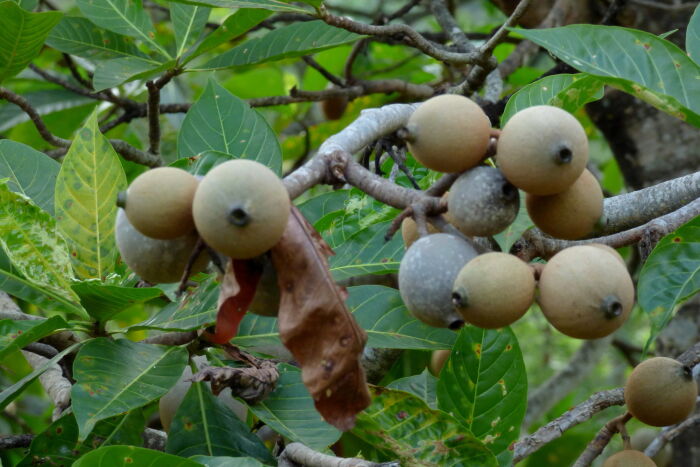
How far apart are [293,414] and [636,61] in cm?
84

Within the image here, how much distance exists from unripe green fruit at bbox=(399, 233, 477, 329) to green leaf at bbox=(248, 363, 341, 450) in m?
0.60

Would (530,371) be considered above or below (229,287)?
below

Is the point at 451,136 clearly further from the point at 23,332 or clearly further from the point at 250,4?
the point at 250,4

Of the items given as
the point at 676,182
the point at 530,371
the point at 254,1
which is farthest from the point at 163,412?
the point at 530,371

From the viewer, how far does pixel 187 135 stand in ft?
5.42

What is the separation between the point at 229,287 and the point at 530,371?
17.5 feet

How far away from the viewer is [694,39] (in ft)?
4.79

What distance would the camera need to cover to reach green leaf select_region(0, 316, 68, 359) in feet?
4.53

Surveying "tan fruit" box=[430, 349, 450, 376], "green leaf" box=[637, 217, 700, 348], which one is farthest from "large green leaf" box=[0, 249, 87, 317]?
"green leaf" box=[637, 217, 700, 348]

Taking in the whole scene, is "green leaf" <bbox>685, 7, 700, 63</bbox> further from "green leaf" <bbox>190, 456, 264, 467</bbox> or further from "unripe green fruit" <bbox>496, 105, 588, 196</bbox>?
"green leaf" <bbox>190, 456, 264, 467</bbox>

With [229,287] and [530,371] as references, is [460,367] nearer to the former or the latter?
[229,287]

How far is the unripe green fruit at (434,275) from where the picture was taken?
0.90 metres

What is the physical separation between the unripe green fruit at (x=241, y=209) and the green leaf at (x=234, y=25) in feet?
4.39

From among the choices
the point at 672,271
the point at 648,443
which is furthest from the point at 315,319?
the point at 648,443
